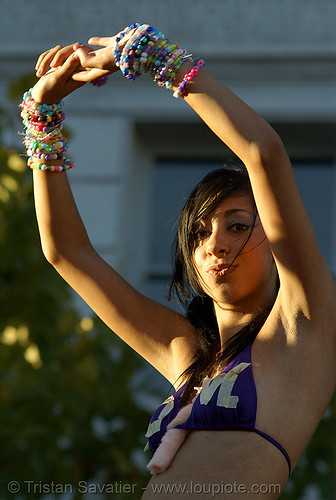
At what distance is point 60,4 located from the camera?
583 centimetres

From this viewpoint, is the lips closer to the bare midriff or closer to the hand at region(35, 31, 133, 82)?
the bare midriff

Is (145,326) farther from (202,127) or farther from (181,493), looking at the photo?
(202,127)

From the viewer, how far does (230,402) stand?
1822 mm

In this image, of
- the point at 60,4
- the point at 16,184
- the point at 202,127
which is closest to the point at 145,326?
the point at 16,184

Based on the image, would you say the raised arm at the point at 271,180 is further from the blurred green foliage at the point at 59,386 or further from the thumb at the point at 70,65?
the blurred green foliage at the point at 59,386

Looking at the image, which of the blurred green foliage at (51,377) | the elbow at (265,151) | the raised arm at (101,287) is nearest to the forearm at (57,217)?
the raised arm at (101,287)

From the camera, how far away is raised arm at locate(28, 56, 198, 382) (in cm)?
223

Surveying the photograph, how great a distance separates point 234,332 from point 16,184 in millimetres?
2543

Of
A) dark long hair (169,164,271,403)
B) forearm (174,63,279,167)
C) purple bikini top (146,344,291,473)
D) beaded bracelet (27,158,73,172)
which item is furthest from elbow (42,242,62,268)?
forearm (174,63,279,167)

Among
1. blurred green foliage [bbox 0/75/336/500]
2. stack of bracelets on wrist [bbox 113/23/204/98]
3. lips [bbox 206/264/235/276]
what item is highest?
stack of bracelets on wrist [bbox 113/23/204/98]

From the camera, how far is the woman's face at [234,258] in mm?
2047

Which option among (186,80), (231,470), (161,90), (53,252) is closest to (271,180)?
(186,80)

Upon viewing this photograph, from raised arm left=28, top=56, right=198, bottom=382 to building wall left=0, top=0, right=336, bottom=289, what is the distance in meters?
3.13

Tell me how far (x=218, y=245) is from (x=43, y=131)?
21.4 inches
